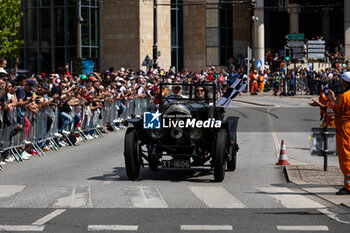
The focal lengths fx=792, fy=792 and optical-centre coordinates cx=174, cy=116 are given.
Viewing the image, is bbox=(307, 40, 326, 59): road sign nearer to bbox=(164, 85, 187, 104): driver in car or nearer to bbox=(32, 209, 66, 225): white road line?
bbox=(164, 85, 187, 104): driver in car

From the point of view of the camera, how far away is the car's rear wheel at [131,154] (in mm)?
13453

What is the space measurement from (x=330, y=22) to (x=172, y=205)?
81890 millimetres

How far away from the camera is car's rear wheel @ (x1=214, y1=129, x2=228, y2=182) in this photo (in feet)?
43.4

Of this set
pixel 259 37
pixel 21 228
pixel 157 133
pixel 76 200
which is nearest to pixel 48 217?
pixel 21 228

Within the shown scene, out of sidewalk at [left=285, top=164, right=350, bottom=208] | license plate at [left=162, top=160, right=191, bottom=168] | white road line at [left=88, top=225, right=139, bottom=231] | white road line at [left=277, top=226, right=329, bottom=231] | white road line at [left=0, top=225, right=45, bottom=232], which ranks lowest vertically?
sidewalk at [left=285, top=164, right=350, bottom=208]

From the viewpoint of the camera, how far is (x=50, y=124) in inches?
797

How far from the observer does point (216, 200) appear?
36.8 feet

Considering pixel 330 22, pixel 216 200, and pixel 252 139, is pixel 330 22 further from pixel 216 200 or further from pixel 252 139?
pixel 216 200

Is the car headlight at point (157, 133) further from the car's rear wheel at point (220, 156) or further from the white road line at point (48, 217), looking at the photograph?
the white road line at point (48, 217)

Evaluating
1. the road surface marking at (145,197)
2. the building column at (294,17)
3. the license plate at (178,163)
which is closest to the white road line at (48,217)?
the road surface marking at (145,197)

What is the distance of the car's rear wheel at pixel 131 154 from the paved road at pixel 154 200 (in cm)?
22

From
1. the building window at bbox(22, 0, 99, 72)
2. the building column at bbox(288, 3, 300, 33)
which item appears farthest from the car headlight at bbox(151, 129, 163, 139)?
the building column at bbox(288, 3, 300, 33)

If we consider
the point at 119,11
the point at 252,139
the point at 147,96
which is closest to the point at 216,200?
the point at 252,139

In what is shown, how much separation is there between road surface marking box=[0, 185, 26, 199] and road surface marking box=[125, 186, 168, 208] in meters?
1.69
